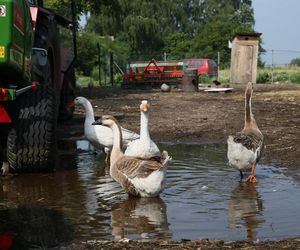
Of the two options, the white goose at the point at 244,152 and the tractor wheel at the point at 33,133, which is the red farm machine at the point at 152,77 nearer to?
the white goose at the point at 244,152

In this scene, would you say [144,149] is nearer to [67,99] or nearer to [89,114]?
[89,114]

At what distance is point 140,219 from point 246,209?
41.9 inches

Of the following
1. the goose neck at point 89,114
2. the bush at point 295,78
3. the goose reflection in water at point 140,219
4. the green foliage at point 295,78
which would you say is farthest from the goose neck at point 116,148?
the bush at point 295,78

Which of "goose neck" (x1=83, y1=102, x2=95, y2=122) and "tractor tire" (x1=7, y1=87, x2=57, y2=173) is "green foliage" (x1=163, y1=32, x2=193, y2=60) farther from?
"tractor tire" (x1=7, y1=87, x2=57, y2=173)

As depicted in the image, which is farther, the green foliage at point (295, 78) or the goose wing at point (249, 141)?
the green foliage at point (295, 78)

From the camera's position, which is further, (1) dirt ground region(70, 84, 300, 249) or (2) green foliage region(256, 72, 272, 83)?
→ (2) green foliage region(256, 72, 272, 83)

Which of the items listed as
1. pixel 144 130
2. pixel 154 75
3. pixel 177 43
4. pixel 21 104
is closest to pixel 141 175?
pixel 144 130

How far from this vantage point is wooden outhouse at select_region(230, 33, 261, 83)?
3444 cm

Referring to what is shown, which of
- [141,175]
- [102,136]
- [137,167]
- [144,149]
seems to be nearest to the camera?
[141,175]

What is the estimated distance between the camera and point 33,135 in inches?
283

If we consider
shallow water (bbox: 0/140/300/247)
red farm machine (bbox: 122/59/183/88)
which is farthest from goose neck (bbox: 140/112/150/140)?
red farm machine (bbox: 122/59/183/88)

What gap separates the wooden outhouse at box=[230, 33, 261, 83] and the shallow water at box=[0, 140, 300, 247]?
26685 millimetres

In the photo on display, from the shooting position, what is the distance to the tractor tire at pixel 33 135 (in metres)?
7.15

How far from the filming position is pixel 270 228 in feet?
16.8
